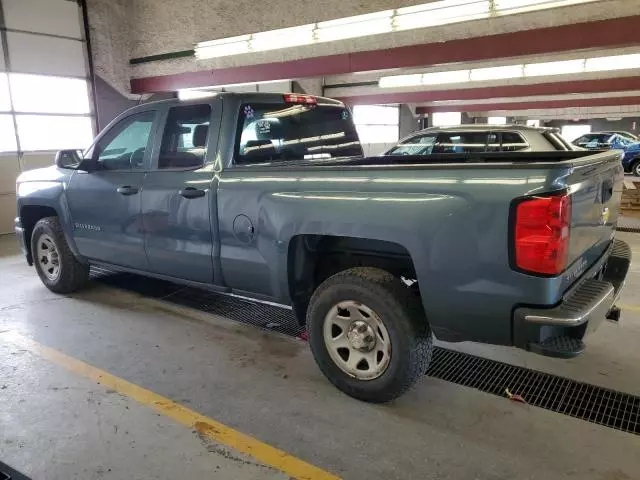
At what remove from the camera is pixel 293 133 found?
394cm

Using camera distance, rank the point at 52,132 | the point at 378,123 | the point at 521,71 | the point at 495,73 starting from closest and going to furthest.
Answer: the point at 52,132
the point at 521,71
the point at 495,73
the point at 378,123

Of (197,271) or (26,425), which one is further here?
(197,271)

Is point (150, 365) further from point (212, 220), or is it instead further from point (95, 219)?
point (95, 219)

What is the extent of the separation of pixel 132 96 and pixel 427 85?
9.00 meters

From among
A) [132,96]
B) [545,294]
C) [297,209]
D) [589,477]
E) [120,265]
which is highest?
[132,96]

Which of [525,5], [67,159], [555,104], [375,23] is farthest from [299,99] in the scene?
[555,104]

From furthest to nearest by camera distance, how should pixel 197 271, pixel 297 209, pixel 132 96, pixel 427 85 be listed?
1. pixel 427 85
2. pixel 132 96
3. pixel 197 271
4. pixel 297 209

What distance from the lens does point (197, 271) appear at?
378cm

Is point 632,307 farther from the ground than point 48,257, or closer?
closer

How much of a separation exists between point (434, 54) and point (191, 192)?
21.5 feet

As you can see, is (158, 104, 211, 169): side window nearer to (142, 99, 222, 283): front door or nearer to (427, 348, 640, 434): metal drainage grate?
(142, 99, 222, 283): front door

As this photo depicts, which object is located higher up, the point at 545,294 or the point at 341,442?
the point at 545,294

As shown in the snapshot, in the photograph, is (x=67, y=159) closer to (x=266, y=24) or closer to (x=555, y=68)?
(x=266, y=24)

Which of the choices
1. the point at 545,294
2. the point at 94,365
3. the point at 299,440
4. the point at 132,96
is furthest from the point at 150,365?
the point at 132,96
